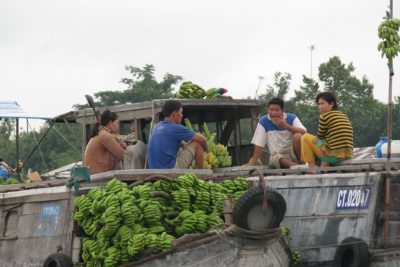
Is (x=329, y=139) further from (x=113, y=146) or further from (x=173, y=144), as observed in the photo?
(x=113, y=146)

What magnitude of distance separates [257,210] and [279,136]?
2.82m

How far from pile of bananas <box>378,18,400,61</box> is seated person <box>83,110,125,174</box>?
3250mm

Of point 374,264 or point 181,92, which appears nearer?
point 374,264

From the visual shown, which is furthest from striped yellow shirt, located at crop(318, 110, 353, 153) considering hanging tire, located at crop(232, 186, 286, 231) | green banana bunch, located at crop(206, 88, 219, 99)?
green banana bunch, located at crop(206, 88, 219, 99)

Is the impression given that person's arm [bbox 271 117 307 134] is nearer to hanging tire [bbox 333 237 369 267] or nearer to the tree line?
hanging tire [bbox 333 237 369 267]

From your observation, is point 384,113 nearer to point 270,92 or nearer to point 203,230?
point 270,92

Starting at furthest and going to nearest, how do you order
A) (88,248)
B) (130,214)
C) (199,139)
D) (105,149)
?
1. (105,149)
2. (199,139)
3. (88,248)
4. (130,214)

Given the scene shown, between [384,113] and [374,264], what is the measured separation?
38.1 metres

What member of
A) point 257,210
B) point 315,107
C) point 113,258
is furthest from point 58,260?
point 315,107

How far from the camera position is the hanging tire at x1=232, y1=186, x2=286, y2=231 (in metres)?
10.7

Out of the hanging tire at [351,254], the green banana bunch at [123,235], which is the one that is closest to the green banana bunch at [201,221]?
the green banana bunch at [123,235]

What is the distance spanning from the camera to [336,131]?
12703mm

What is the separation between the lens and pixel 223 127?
1517cm

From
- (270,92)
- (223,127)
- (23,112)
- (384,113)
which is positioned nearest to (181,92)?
(223,127)
